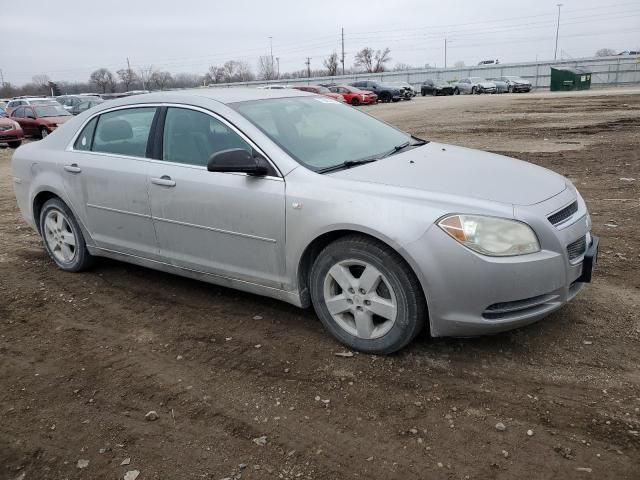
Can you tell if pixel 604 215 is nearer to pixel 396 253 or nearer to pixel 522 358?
pixel 522 358

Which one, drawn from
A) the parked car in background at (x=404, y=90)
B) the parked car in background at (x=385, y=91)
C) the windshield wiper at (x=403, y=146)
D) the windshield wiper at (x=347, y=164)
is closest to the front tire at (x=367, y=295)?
the windshield wiper at (x=347, y=164)

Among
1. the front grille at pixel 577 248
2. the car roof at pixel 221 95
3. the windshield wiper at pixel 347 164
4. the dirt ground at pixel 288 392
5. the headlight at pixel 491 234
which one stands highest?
the car roof at pixel 221 95

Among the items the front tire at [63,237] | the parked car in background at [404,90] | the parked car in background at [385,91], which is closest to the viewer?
the front tire at [63,237]

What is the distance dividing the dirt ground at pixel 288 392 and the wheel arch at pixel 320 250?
36 centimetres

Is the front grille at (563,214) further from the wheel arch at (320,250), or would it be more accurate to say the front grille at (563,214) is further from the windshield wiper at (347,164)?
the windshield wiper at (347,164)

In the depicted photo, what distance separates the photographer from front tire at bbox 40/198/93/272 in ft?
16.6

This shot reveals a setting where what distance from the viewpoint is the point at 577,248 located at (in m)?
3.33

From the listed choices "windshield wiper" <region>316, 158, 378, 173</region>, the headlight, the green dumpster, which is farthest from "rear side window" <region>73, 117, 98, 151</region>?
the green dumpster

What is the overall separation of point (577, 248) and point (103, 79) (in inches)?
3864

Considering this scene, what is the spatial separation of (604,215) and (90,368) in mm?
5431

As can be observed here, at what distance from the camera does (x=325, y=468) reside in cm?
253

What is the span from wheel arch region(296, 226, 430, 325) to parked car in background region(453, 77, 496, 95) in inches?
1799

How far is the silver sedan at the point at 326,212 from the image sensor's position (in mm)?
3072

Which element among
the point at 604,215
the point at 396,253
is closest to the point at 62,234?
the point at 396,253
